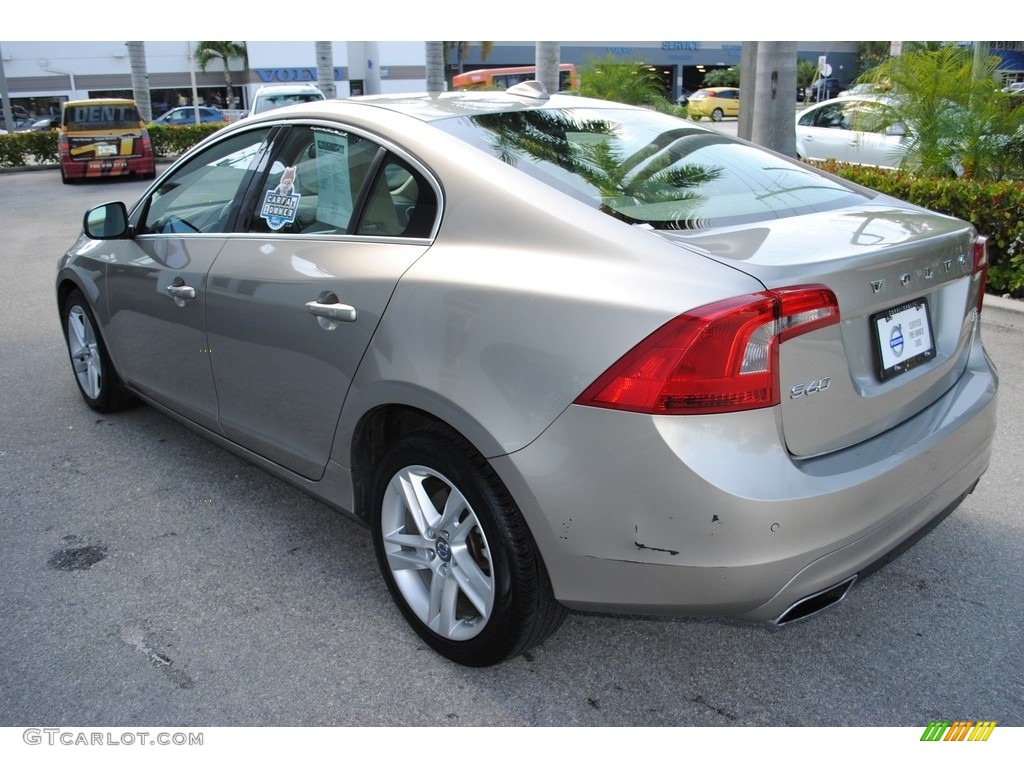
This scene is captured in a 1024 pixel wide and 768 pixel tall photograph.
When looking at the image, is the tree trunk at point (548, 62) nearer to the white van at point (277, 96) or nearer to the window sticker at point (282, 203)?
the white van at point (277, 96)

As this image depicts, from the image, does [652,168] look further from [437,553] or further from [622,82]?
[622,82]

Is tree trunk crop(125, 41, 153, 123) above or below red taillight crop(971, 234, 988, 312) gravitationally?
above

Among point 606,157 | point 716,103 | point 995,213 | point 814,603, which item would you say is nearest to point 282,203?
point 606,157

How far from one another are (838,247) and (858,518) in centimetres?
69

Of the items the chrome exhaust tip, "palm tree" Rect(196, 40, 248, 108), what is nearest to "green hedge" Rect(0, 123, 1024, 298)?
the chrome exhaust tip

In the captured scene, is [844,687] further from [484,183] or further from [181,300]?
[181,300]

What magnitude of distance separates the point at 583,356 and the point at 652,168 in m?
1.00

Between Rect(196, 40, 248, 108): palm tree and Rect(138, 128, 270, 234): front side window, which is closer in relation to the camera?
Rect(138, 128, 270, 234): front side window

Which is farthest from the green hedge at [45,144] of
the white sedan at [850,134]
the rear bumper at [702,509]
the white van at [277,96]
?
the rear bumper at [702,509]

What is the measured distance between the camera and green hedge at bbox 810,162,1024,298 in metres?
6.48

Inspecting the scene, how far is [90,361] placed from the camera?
4.76 metres

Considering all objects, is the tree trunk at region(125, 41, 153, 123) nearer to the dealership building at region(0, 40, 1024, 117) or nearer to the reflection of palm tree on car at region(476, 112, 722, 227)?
the dealership building at region(0, 40, 1024, 117)

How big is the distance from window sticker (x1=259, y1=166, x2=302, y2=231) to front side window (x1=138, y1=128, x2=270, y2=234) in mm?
224

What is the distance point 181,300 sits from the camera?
11.8 feet
